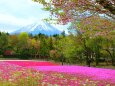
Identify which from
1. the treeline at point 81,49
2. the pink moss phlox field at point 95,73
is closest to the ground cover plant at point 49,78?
the pink moss phlox field at point 95,73

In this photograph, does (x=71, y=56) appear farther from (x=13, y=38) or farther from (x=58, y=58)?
(x=13, y=38)

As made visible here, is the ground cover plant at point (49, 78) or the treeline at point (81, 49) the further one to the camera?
the treeline at point (81, 49)

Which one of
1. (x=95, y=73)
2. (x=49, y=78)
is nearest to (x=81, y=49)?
(x=95, y=73)

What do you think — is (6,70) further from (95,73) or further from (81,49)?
(81,49)

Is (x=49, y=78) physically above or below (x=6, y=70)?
below

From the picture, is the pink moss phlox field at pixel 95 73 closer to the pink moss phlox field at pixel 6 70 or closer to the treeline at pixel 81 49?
the pink moss phlox field at pixel 6 70

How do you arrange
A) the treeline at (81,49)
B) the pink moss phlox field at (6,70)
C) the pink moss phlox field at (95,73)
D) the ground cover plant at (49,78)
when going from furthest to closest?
1. the treeline at (81,49)
2. the pink moss phlox field at (95,73)
3. the pink moss phlox field at (6,70)
4. the ground cover plant at (49,78)

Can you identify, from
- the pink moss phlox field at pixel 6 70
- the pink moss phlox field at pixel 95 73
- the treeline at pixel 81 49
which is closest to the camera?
the pink moss phlox field at pixel 6 70

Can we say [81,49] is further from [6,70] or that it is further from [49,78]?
[49,78]

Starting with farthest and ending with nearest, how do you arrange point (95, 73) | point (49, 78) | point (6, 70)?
point (95, 73) < point (6, 70) < point (49, 78)

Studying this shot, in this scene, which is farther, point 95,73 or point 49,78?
point 95,73

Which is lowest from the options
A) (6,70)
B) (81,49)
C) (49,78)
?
(49,78)

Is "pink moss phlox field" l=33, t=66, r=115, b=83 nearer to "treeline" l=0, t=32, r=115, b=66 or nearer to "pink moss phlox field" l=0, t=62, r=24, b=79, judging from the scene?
"pink moss phlox field" l=0, t=62, r=24, b=79

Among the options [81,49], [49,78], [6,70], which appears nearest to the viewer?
[49,78]
